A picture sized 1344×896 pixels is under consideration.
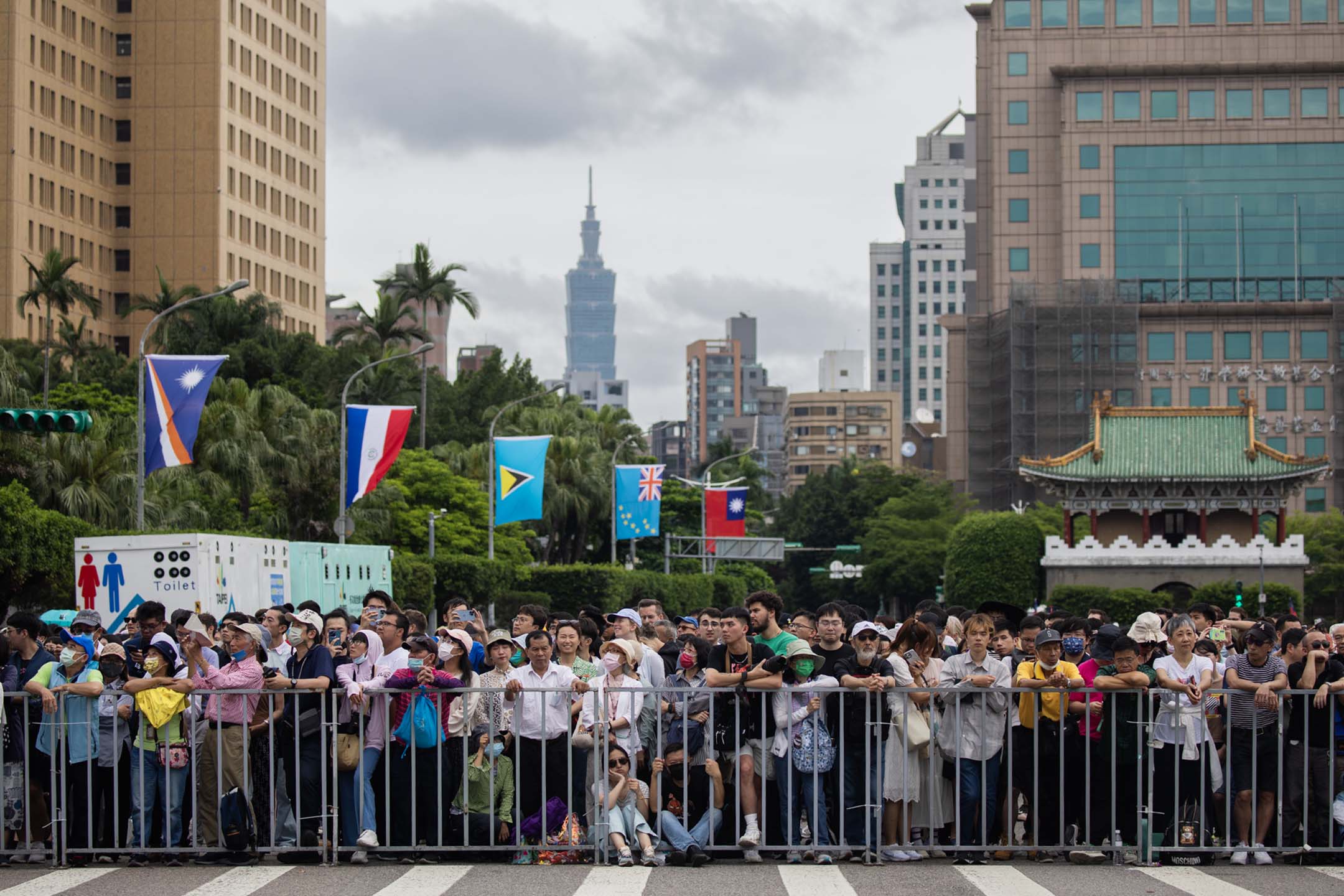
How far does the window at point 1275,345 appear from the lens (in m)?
96.6

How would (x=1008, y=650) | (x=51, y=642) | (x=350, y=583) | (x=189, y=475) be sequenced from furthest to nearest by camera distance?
(x=189, y=475), (x=350, y=583), (x=51, y=642), (x=1008, y=650)

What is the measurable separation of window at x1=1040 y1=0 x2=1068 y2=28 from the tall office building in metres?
0.10

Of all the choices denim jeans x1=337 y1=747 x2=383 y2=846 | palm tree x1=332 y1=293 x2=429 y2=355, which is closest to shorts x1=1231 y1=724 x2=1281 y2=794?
denim jeans x1=337 y1=747 x2=383 y2=846

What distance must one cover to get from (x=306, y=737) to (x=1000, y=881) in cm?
471

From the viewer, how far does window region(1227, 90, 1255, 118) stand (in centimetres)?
9981

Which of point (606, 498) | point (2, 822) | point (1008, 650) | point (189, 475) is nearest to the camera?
point (2, 822)

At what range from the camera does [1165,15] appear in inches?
3984

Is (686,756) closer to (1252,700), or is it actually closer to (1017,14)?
(1252,700)

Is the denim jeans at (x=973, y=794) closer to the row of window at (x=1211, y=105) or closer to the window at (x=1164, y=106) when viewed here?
the row of window at (x=1211, y=105)

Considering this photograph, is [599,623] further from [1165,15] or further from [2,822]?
[1165,15]

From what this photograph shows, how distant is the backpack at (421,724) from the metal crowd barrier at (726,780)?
0.13 feet

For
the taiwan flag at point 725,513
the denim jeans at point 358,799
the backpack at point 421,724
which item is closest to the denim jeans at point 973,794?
the backpack at point 421,724

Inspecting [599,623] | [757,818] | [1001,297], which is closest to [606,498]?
[1001,297]

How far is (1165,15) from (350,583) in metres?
79.3
